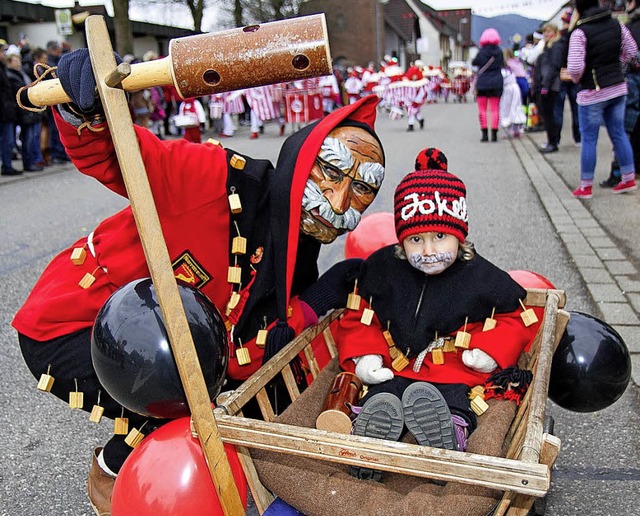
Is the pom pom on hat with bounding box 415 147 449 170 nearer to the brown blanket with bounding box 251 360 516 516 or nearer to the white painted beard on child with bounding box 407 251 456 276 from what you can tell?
the white painted beard on child with bounding box 407 251 456 276

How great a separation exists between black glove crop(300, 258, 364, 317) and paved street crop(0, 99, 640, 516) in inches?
28.9

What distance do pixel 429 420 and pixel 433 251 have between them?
0.68 metres

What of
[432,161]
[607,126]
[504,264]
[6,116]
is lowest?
[504,264]

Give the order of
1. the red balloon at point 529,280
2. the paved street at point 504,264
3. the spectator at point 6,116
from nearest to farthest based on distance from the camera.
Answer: the paved street at point 504,264, the red balloon at point 529,280, the spectator at point 6,116

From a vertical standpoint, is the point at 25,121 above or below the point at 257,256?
below

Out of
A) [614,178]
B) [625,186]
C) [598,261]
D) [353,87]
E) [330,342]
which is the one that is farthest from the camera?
[353,87]

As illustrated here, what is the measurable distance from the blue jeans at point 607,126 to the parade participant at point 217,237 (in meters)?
4.99

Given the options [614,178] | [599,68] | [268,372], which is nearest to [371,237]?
[268,372]

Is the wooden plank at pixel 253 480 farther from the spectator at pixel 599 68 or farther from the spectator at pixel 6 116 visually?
the spectator at pixel 6 116

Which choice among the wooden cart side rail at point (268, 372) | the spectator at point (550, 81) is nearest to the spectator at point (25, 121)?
the spectator at point (550, 81)

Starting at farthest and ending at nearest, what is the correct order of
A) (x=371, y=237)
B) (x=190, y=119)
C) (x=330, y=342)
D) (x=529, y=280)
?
1. (x=190, y=119)
2. (x=371, y=237)
3. (x=529, y=280)
4. (x=330, y=342)

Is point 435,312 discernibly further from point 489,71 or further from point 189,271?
point 489,71

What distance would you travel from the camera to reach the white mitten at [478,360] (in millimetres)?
2420

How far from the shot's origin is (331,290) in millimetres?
2684
